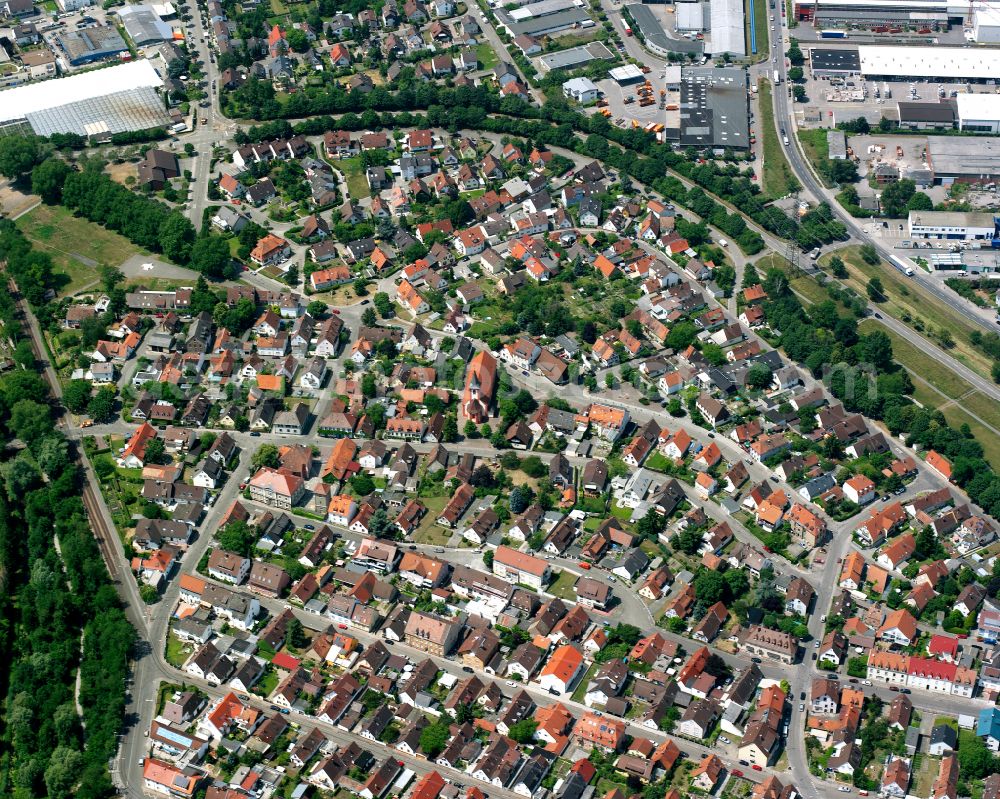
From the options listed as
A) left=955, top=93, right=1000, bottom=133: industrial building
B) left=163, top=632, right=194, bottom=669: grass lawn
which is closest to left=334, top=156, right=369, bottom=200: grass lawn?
left=163, top=632, right=194, bottom=669: grass lawn

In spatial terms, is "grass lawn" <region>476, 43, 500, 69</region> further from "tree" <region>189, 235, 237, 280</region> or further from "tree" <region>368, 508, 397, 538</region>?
"tree" <region>368, 508, 397, 538</region>

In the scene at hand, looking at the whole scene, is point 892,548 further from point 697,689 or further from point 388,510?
point 388,510

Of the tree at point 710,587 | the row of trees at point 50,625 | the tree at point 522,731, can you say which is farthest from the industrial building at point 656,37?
the tree at point 522,731

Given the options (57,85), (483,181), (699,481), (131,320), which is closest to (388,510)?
(699,481)

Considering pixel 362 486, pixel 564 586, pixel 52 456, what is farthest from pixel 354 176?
pixel 564 586

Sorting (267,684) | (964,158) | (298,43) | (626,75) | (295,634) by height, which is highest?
(298,43)

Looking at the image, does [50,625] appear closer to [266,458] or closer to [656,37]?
[266,458]
